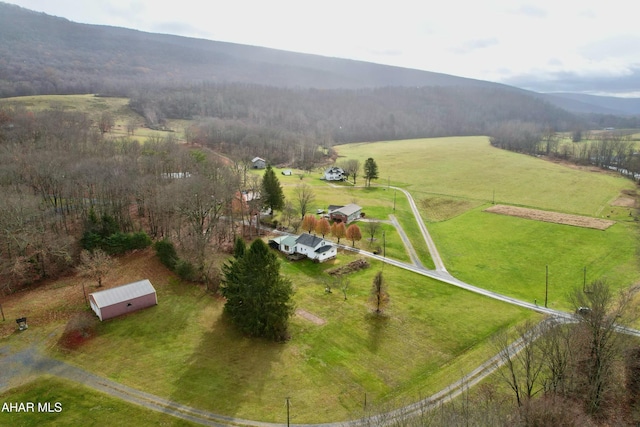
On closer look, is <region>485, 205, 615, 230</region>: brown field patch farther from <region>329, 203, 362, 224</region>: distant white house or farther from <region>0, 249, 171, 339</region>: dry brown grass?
<region>0, 249, 171, 339</region>: dry brown grass

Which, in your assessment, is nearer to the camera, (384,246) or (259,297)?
(259,297)

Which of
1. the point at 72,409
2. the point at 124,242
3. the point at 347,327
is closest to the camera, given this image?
the point at 72,409

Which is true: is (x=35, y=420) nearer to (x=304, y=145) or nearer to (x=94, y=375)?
(x=94, y=375)

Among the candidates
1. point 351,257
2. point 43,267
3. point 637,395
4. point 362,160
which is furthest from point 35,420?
point 362,160

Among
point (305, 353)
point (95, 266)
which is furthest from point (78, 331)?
point (305, 353)

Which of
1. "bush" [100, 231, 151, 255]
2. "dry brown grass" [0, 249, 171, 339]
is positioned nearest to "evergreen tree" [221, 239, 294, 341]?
"dry brown grass" [0, 249, 171, 339]

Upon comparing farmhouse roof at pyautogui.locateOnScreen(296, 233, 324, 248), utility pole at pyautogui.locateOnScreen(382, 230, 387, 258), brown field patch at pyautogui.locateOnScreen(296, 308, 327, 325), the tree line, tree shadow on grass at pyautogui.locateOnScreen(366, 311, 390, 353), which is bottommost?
tree shadow on grass at pyautogui.locateOnScreen(366, 311, 390, 353)

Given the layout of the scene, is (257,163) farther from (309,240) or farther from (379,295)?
(379,295)
